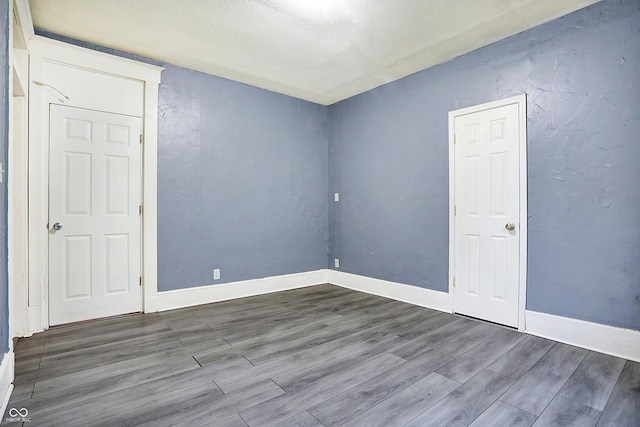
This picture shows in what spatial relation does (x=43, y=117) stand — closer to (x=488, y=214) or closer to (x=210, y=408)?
(x=210, y=408)

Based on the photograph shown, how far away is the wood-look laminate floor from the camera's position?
170 cm

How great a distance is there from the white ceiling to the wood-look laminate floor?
270 centimetres

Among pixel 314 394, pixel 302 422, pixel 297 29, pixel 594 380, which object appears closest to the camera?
pixel 302 422

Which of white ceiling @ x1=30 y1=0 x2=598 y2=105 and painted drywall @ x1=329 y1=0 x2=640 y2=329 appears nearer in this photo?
painted drywall @ x1=329 y1=0 x2=640 y2=329

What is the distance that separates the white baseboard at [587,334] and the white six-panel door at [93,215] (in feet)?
12.7

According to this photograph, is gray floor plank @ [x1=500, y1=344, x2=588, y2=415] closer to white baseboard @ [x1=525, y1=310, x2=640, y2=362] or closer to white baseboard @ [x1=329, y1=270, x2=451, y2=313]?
white baseboard @ [x1=525, y1=310, x2=640, y2=362]

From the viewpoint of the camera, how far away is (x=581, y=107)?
259 centimetres

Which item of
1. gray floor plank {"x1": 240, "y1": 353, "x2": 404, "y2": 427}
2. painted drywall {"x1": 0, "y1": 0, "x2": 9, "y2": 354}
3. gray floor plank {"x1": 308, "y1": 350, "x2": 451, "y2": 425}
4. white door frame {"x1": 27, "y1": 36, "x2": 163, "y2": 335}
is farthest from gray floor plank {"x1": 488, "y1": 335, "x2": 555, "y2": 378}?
white door frame {"x1": 27, "y1": 36, "x2": 163, "y2": 335}

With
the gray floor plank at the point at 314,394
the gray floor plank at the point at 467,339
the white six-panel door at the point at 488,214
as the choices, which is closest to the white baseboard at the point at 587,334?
the white six-panel door at the point at 488,214

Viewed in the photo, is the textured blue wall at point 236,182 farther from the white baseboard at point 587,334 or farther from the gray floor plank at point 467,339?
the white baseboard at point 587,334

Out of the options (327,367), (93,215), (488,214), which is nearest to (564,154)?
(488,214)

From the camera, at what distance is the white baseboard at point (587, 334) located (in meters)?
2.34

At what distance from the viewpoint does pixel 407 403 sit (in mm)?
1805

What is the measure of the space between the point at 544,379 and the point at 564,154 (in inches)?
69.7
